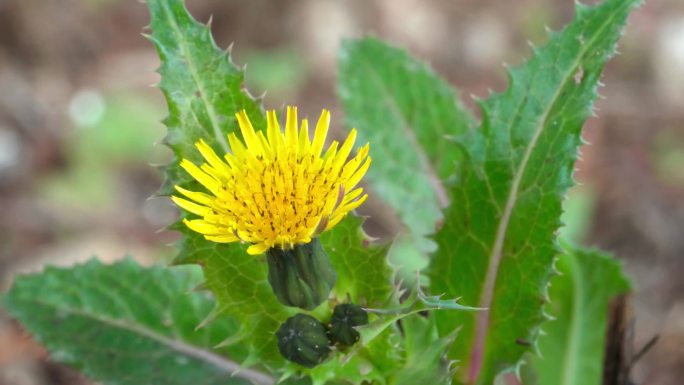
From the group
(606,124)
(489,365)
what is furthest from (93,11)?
(489,365)

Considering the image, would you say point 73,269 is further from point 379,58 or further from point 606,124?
point 606,124

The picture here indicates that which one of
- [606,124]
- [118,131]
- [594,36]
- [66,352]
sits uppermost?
[606,124]

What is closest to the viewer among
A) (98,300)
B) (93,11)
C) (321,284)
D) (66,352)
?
(321,284)

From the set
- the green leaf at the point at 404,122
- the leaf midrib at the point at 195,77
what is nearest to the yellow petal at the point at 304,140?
the leaf midrib at the point at 195,77

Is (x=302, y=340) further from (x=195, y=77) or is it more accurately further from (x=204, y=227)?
(x=195, y=77)

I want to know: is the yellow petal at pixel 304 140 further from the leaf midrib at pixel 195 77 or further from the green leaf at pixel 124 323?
the green leaf at pixel 124 323

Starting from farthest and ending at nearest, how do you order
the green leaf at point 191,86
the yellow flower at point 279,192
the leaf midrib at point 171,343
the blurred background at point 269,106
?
the blurred background at point 269,106 → the leaf midrib at point 171,343 → the green leaf at point 191,86 → the yellow flower at point 279,192
